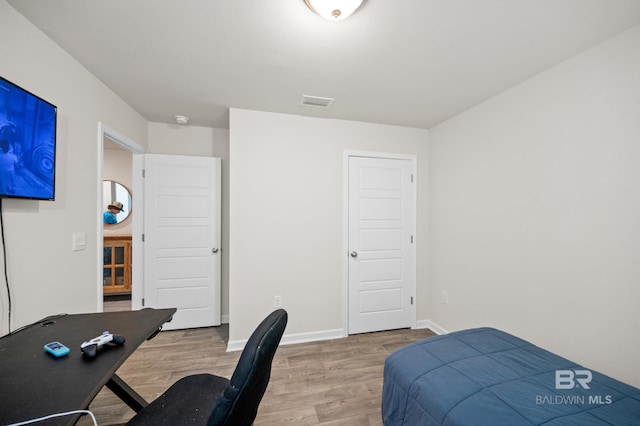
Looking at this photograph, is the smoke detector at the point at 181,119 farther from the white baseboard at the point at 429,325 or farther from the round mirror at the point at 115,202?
the white baseboard at the point at 429,325

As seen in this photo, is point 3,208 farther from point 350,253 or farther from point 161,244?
point 350,253

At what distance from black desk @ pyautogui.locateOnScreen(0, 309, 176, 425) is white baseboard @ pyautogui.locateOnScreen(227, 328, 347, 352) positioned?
123cm

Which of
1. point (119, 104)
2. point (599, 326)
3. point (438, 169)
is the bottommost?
point (599, 326)

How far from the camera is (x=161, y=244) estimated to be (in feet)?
9.62

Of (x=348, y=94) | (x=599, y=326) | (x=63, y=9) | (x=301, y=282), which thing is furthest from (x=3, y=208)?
(x=599, y=326)

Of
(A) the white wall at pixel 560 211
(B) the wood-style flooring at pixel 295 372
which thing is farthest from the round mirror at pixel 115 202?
(A) the white wall at pixel 560 211

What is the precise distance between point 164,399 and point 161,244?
214 centimetres

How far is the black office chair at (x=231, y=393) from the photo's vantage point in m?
0.73

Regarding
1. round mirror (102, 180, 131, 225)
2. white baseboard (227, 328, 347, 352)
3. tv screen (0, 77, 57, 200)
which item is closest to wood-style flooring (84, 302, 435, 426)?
white baseboard (227, 328, 347, 352)

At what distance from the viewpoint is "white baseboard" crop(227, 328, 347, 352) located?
8.40 ft

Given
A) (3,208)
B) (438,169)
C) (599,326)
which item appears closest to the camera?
(3,208)

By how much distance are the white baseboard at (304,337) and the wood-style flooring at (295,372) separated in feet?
0.20

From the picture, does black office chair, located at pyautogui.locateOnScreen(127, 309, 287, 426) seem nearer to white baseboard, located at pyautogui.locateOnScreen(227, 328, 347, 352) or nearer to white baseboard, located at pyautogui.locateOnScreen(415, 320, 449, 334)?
white baseboard, located at pyautogui.locateOnScreen(227, 328, 347, 352)

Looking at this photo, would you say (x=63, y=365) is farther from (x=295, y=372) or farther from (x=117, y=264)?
A: (x=117, y=264)
